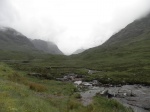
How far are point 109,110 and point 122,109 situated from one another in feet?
6.94

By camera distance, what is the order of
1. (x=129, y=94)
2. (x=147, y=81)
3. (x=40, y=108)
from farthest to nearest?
(x=147, y=81)
(x=129, y=94)
(x=40, y=108)

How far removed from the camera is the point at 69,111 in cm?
2614

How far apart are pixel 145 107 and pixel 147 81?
42345 millimetres

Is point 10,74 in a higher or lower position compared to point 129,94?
higher

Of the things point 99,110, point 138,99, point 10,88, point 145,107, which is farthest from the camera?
point 138,99

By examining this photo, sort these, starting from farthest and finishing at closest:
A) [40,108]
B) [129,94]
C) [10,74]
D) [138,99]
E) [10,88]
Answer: [129,94]
[138,99]
[10,74]
[10,88]
[40,108]

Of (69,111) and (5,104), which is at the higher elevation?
(5,104)

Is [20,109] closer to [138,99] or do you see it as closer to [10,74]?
[10,74]

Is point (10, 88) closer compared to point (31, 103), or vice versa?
point (31, 103)

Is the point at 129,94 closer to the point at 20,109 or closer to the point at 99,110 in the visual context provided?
the point at 99,110

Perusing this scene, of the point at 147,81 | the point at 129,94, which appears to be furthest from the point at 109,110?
the point at 147,81

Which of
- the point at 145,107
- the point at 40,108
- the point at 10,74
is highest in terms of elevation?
the point at 10,74

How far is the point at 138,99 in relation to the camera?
50.4 m

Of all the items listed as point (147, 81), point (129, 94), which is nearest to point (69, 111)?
point (129, 94)
